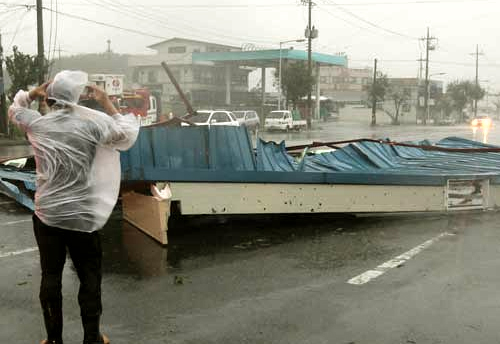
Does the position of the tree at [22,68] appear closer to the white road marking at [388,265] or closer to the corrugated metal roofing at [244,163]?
the corrugated metal roofing at [244,163]

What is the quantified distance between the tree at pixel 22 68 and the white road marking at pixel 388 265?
25.7 metres

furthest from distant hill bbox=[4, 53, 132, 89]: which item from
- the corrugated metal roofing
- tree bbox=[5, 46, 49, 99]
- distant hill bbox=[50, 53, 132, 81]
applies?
the corrugated metal roofing

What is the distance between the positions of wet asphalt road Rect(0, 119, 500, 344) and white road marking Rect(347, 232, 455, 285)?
0.07 metres

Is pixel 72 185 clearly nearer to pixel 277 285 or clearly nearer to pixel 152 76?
pixel 277 285

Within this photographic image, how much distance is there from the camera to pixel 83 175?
339 cm

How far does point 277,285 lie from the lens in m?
5.00

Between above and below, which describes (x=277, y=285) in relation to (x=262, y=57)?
below

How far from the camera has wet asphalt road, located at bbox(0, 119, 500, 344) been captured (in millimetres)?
3982

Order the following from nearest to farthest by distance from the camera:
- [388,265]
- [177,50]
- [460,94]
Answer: [388,265] → [177,50] → [460,94]

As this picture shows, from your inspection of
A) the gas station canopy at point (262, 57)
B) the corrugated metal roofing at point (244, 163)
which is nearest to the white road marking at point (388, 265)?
the corrugated metal roofing at point (244, 163)

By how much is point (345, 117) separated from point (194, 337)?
8279 centimetres

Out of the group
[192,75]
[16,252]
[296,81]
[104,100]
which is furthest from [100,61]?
[104,100]

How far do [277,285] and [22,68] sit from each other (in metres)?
26.6

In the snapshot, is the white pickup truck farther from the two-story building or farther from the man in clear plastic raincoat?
the man in clear plastic raincoat
